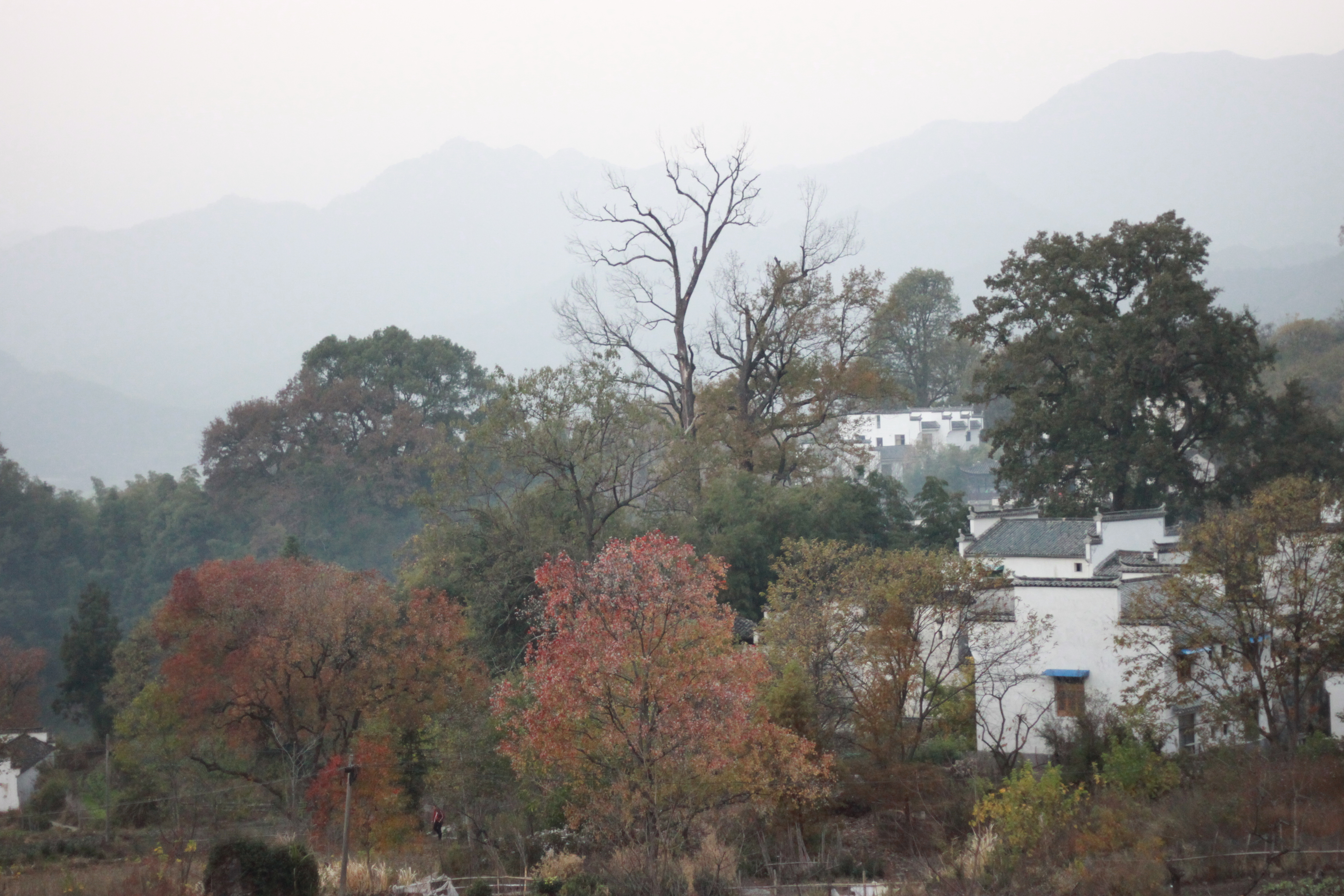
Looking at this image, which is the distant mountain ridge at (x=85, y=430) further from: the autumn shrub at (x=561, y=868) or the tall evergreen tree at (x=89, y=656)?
the autumn shrub at (x=561, y=868)

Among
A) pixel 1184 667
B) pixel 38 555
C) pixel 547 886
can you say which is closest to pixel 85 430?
pixel 38 555

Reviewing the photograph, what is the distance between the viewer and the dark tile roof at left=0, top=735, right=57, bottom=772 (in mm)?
31250

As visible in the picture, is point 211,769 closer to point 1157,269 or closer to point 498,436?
point 498,436

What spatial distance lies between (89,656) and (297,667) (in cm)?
2093

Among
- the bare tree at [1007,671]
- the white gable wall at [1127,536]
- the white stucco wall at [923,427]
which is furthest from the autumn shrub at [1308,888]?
the white stucco wall at [923,427]

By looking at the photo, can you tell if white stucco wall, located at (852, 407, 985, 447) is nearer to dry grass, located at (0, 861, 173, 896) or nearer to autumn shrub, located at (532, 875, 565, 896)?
dry grass, located at (0, 861, 173, 896)

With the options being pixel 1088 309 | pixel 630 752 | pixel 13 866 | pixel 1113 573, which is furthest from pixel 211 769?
pixel 1088 309

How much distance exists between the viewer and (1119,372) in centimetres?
2978

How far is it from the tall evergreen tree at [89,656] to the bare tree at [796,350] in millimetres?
23944

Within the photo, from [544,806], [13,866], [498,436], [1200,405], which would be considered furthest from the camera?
[1200,405]

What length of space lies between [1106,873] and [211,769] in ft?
64.8

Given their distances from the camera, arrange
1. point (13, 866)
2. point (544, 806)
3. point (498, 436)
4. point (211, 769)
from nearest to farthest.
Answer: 1. point (13, 866)
2. point (544, 806)
3. point (211, 769)
4. point (498, 436)

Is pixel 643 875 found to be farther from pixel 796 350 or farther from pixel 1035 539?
pixel 796 350

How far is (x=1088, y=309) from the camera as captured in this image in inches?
1252
